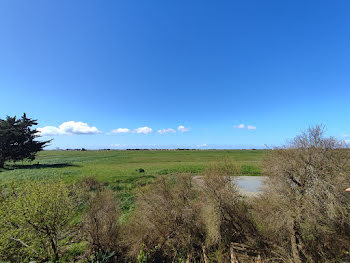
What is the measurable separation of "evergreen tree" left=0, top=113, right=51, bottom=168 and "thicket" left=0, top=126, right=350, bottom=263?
44.8 meters

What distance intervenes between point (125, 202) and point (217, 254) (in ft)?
38.3

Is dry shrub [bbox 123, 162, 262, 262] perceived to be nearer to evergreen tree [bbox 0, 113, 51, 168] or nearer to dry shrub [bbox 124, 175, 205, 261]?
dry shrub [bbox 124, 175, 205, 261]

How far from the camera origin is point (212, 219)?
30.9 ft

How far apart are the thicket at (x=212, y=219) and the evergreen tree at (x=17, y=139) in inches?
1762

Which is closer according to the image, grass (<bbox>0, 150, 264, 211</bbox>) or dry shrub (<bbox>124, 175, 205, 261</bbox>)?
dry shrub (<bbox>124, 175, 205, 261</bbox>)

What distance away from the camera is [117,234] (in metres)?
9.33

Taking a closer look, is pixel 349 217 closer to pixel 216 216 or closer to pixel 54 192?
pixel 216 216

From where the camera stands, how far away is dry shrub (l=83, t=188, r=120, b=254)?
8.65 meters

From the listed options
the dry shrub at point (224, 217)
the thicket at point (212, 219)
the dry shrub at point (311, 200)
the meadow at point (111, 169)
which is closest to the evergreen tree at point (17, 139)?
the meadow at point (111, 169)

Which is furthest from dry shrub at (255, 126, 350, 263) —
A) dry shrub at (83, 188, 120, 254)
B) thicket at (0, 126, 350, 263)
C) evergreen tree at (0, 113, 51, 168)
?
evergreen tree at (0, 113, 51, 168)

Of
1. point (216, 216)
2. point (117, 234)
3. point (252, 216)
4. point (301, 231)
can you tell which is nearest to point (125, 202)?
point (117, 234)

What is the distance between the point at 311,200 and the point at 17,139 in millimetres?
57337

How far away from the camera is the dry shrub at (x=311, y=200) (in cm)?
714

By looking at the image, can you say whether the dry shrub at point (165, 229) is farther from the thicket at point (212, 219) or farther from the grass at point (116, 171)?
the grass at point (116, 171)
